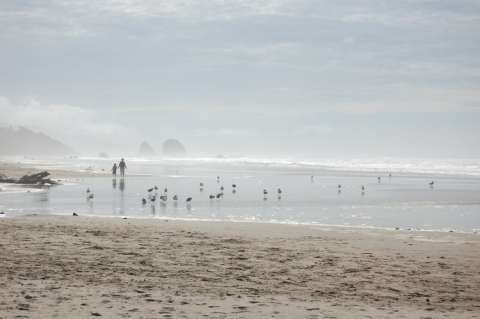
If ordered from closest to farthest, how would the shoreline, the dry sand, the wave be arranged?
the dry sand, the shoreline, the wave

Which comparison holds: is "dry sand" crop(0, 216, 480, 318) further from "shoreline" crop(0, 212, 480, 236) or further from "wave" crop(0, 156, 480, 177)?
"wave" crop(0, 156, 480, 177)

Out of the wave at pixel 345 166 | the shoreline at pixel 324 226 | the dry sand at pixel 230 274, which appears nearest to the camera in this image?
the dry sand at pixel 230 274

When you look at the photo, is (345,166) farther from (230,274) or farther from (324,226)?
(230,274)

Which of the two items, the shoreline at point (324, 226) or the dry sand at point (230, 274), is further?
the shoreline at point (324, 226)

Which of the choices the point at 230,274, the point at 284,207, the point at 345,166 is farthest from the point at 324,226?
the point at 345,166

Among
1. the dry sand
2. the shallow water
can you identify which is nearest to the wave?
the shallow water

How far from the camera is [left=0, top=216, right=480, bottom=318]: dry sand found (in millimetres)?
9492

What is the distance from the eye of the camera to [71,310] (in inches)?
357

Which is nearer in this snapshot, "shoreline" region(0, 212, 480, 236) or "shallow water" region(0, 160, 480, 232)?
"shoreline" region(0, 212, 480, 236)

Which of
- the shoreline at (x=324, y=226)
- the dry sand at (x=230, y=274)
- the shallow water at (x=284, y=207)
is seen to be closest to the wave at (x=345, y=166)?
the shallow water at (x=284, y=207)

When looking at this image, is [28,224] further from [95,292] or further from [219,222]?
[95,292]

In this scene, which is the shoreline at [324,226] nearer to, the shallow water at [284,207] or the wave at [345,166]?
the shallow water at [284,207]

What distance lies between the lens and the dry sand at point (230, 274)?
9.49 metres

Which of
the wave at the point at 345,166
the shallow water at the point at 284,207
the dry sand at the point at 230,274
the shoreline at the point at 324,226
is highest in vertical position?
the wave at the point at 345,166
